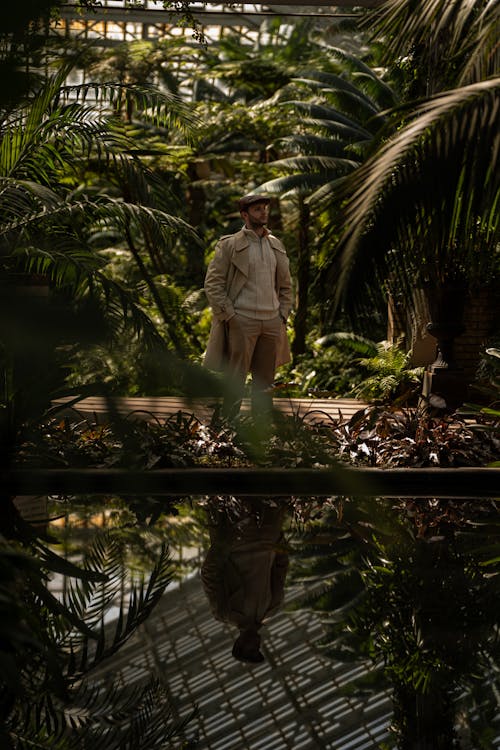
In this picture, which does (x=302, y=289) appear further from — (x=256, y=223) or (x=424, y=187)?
(x=424, y=187)

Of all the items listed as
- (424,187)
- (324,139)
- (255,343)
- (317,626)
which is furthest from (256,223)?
(324,139)

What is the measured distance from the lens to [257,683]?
3713 mm

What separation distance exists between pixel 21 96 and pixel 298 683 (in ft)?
11.0

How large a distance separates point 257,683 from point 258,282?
460 cm

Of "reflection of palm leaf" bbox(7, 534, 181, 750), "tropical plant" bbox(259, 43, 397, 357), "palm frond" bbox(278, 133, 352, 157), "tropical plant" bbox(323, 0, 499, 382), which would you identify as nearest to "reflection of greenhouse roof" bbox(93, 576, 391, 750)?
"reflection of palm leaf" bbox(7, 534, 181, 750)

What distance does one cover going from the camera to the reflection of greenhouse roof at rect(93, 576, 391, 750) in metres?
3.09

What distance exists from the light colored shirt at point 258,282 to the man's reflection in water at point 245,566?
1507 mm

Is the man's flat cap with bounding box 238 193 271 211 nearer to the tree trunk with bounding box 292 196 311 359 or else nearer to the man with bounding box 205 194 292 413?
the man with bounding box 205 194 292 413

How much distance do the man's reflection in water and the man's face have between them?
1.98 meters

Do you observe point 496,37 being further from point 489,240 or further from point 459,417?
point 459,417

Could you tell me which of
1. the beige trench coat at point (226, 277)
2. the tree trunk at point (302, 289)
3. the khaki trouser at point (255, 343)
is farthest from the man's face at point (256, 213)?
the tree trunk at point (302, 289)

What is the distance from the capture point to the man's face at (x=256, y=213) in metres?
7.88

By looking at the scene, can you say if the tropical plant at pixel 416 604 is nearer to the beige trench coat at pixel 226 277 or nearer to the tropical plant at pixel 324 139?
the beige trench coat at pixel 226 277

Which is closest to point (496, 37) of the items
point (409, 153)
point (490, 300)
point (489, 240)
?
point (489, 240)
